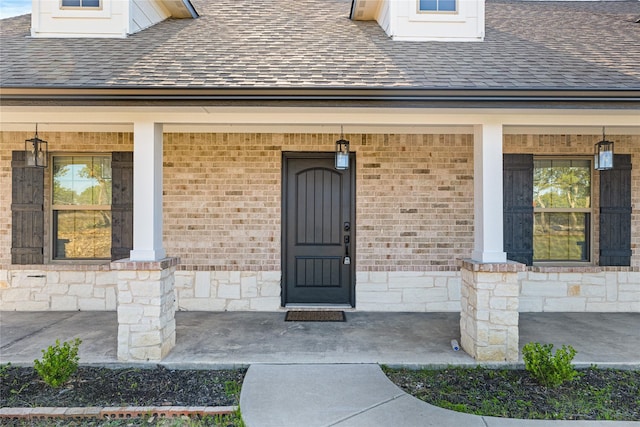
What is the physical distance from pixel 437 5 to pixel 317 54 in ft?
7.24

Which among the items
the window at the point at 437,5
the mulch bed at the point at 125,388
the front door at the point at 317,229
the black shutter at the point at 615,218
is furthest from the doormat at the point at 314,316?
the window at the point at 437,5

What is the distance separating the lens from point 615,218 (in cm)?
560

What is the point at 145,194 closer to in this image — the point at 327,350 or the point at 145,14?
the point at 327,350

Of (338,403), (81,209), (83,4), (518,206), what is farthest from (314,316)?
(83,4)

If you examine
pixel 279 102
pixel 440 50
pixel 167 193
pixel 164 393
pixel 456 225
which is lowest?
pixel 164 393

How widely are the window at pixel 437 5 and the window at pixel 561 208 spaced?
8.44 ft

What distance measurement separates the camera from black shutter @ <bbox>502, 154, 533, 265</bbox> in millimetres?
5594

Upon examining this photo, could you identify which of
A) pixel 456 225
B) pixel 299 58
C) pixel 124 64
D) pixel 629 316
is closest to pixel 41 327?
pixel 124 64

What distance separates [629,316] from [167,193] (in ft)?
22.4

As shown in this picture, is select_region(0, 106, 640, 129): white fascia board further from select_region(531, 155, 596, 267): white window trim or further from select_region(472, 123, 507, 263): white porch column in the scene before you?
select_region(531, 155, 596, 267): white window trim

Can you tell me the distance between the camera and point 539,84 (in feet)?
12.2

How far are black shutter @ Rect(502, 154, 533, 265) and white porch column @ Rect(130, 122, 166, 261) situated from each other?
4.68 metres

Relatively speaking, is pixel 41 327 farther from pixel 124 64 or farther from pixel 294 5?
pixel 294 5

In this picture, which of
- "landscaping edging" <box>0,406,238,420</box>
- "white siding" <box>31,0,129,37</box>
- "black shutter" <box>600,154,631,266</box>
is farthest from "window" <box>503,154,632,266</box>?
"white siding" <box>31,0,129,37</box>
